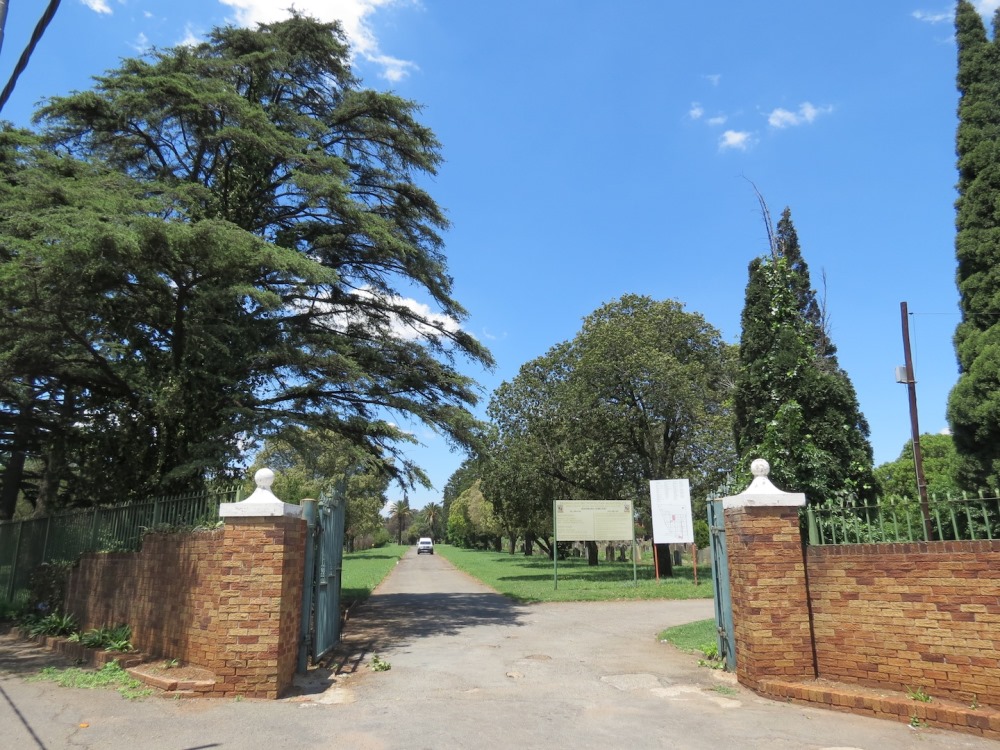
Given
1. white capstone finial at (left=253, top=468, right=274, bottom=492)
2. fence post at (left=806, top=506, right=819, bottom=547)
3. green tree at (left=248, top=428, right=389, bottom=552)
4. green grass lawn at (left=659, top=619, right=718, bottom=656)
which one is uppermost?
A: green tree at (left=248, top=428, right=389, bottom=552)

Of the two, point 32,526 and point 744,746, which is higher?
point 32,526

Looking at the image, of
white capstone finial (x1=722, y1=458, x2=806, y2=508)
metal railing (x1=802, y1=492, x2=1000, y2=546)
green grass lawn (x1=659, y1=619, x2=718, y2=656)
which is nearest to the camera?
metal railing (x1=802, y1=492, x2=1000, y2=546)

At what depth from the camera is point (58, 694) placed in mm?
7238

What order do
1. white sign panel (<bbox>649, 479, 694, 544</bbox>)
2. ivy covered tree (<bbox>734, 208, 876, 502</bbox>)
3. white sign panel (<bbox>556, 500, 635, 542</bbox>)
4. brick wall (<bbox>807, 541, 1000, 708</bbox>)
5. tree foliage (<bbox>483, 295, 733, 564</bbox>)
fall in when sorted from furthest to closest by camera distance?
tree foliage (<bbox>483, 295, 733, 564</bbox>), white sign panel (<bbox>556, 500, 635, 542</bbox>), white sign panel (<bbox>649, 479, 694, 544</bbox>), ivy covered tree (<bbox>734, 208, 876, 502</bbox>), brick wall (<bbox>807, 541, 1000, 708</bbox>)

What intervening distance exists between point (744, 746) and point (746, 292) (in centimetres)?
991

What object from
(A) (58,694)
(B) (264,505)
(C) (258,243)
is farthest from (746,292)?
(A) (58,694)

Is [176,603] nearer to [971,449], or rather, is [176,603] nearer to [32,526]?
[32,526]

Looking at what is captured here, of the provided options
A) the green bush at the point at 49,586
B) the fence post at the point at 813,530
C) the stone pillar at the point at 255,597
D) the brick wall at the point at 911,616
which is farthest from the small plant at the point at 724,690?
the green bush at the point at 49,586

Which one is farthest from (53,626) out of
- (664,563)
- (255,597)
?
(664,563)

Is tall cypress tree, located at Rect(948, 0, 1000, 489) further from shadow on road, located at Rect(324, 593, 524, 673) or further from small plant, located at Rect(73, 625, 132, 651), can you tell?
small plant, located at Rect(73, 625, 132, 651)

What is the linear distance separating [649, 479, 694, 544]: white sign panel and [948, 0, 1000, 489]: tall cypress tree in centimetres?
840

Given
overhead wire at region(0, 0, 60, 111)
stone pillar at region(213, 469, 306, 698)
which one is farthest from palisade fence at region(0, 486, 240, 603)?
overhead wire at region(0, 0, 60, 111)

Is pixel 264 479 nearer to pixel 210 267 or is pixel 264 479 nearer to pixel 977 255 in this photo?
pixel 210 267

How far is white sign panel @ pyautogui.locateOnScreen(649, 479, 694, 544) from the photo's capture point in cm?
2012
